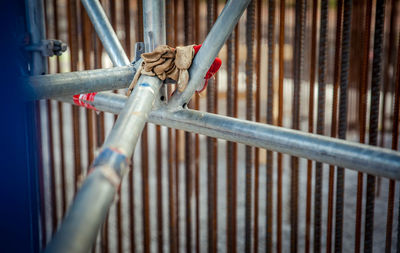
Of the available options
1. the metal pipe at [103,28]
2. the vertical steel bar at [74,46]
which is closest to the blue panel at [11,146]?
the metal pipe at [103,28]

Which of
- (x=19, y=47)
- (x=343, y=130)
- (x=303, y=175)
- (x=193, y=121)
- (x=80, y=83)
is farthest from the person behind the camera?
(x=303, y=175)

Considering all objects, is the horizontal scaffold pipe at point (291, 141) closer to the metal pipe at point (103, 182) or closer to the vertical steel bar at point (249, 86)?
the metal pipe at point (103, 182)

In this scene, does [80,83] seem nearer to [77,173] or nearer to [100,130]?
[100,130]

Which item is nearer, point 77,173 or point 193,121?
point 193,121

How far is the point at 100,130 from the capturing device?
397cm

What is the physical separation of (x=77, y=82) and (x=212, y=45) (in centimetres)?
71

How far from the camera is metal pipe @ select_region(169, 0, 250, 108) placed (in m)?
1.98

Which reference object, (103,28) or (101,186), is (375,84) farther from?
(101,186)

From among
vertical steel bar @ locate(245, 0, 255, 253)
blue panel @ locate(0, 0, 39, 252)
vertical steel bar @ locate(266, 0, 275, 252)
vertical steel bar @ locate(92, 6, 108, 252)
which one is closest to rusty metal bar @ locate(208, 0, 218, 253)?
vertical steel bar @ locate(245, 0, 255, 253)

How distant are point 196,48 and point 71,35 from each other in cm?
223

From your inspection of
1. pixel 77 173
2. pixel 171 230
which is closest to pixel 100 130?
pixel 77 173

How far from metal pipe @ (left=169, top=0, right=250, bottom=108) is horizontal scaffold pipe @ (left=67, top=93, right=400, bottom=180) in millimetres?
96

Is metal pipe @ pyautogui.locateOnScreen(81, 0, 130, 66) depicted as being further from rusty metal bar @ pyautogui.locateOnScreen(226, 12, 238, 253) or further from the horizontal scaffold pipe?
rusty metal bar @ pyautogui.locateOnScreen(226, 12, 238, 253)

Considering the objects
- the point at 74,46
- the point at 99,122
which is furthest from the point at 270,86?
the point at 74,46
